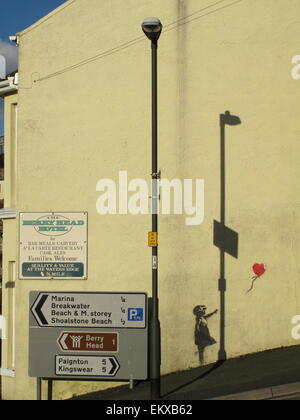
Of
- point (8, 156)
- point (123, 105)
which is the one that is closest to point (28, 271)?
point (8, 156)

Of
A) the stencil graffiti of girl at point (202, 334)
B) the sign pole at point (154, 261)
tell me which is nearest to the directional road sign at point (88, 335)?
the sign pole at point (154, 261)

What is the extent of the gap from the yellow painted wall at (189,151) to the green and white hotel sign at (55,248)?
0.66 feet

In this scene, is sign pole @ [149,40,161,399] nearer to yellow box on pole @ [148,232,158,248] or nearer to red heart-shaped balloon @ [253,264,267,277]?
yellow box on pole @ [148,232,158,248]

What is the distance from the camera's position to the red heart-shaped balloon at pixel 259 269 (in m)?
14.2

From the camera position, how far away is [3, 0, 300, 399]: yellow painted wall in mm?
14223

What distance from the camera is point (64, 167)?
14.8 metres

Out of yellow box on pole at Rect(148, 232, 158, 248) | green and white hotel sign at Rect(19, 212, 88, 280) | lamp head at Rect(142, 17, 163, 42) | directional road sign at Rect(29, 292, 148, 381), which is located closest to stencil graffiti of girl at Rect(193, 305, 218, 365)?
directional road sign at Rect(29, 292, 148, 381)

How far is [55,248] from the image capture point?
1457cm

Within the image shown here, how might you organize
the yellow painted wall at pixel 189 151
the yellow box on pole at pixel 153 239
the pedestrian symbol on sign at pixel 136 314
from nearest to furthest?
1. the yellow box on pole at pixel 153 239
2. the pedestrian symbol on sign at pixel 136 314
3. the yellow painted wall at pixel 189 151

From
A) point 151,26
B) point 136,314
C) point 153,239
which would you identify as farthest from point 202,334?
point 151,26

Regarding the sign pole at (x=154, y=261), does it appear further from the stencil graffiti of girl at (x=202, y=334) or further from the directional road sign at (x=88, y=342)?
the stencil graffiti of girl at (x=202, y=334)

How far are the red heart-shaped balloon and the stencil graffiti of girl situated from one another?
129 centimetres

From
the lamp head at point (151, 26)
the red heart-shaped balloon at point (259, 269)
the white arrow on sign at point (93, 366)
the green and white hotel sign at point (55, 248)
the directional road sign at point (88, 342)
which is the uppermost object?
the lamp head at point (151, 26)

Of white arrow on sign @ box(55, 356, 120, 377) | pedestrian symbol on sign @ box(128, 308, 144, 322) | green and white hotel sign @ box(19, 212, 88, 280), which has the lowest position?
white arrow on sign @ box(55, 356, 120, 377)
